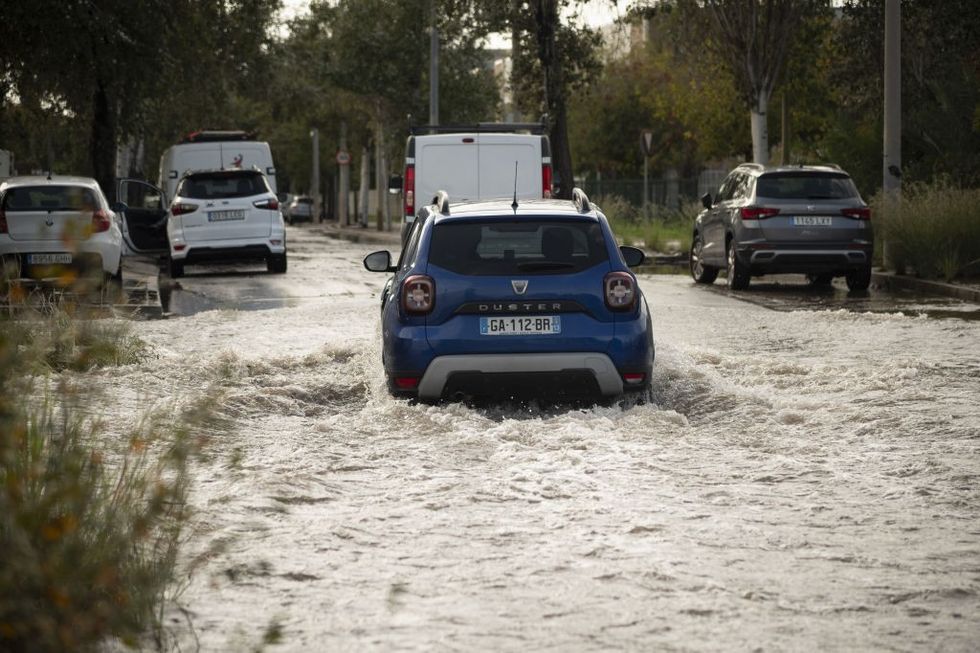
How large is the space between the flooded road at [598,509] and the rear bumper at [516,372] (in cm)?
A: 21

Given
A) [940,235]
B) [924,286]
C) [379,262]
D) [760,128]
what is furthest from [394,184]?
[379,262]

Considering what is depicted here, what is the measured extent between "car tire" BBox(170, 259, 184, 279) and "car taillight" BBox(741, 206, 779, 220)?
31.6 feet

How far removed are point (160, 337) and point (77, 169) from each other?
63.0 metres

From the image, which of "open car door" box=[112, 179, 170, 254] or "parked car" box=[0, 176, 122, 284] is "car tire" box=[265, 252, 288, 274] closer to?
"open car door" box=[112, 179, 170, 254]

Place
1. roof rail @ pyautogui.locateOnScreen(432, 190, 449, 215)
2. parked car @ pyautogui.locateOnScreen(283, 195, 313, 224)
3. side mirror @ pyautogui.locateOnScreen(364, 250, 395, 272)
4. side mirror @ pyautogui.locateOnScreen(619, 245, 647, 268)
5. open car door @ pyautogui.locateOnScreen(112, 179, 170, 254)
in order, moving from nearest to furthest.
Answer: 1. roof rail @ pyautogui.locateOnScreen(432, 190, 449, 215)
2. side mirror @ pyautogui.locateOnScreen(619, 245, 647, 268)
3. side mirror @ pyautogui.locateOnScreen(364, 250, 395, 272)
4. open car door @ pyautogui.locateOnScreen(112, 179, 170, 254)
5. parked car @ pyautogui.locateOnScreen(283, 195, 313, 224)

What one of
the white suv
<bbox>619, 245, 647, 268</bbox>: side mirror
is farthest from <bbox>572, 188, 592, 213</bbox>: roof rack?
the white suv

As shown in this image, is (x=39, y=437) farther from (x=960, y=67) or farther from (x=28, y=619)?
(x=960, y=67)

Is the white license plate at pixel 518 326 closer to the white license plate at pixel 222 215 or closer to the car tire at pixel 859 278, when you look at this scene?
the car tire at pixel 859 278

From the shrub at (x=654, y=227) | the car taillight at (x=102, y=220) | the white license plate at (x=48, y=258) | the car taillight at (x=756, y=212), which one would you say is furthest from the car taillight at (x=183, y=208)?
the shrub at (x=654, y=227)

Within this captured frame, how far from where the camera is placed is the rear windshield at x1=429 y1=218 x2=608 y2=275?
10.4 meters

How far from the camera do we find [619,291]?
408 inches

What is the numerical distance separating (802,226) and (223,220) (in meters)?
9.65

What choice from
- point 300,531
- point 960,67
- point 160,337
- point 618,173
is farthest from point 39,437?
point 618,173

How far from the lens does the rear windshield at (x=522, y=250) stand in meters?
10.4
